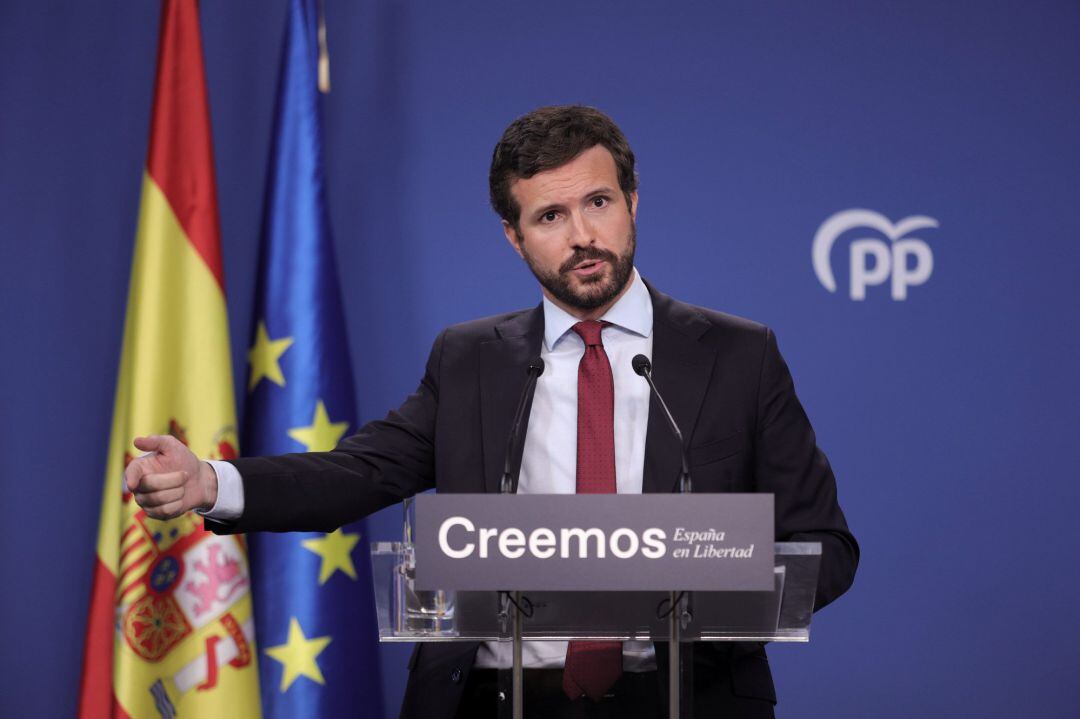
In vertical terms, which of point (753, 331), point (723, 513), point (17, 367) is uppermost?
point (17, 367)

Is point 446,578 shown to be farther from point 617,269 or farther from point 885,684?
point 885,684

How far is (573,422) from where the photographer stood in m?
2.10

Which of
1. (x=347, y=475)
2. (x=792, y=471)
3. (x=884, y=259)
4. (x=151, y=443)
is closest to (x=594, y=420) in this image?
(x=792, y=471)

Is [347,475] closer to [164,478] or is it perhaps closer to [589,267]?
[164,478]

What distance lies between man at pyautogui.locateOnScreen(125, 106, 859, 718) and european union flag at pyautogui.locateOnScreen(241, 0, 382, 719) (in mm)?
1127

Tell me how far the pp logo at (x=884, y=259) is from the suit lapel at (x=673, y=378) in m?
1.72

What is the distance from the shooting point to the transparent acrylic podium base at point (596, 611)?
5.03 ft

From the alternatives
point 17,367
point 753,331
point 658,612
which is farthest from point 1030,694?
point 17,367

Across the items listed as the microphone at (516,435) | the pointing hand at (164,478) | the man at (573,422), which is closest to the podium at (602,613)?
the microphone at (516,435)

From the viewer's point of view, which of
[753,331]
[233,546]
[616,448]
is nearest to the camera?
[616,448]

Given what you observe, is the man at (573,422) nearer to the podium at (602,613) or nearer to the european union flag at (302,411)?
the podium at (602,613)

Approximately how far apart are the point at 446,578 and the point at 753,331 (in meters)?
0.93

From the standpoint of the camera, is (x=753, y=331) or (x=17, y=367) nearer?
(x=753, y=331)

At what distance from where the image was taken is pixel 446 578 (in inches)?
58.4
